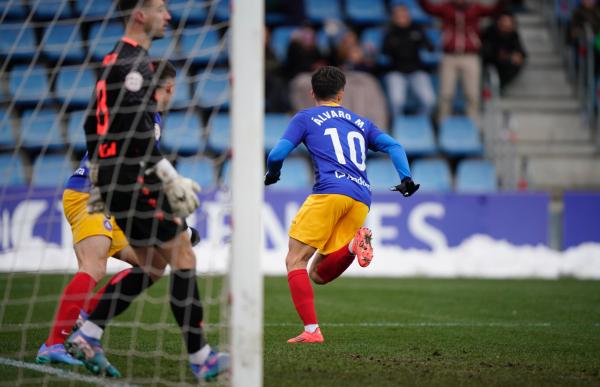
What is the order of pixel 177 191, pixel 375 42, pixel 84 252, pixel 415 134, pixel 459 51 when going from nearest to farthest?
pixel 177 191 < pixel 84 252 < pixel 415 134 < pixel 459 51 < pixel 375 42

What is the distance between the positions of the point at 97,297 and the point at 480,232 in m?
7.99

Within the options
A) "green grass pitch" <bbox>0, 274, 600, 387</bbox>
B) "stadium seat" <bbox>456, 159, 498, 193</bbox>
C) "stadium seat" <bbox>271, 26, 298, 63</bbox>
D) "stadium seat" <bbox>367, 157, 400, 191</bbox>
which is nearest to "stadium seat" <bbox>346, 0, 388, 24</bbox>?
"stadium seat" <bbox>271, 26, 298, 63</bbox>

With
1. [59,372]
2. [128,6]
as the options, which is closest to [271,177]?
[128,6]

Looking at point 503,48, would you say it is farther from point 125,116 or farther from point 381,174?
point 125,116

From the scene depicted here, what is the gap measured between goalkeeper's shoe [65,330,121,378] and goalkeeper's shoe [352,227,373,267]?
2.07m

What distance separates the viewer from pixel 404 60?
15.6m

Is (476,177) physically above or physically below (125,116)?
above

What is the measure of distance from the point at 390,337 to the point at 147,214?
276 cm

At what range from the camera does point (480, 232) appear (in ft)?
42.8

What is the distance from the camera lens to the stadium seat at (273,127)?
1473cm

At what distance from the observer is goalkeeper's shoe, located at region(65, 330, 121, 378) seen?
5270mm

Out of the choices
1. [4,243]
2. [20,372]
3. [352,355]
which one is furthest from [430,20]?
[20,372]

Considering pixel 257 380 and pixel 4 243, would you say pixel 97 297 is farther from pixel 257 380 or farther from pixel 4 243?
pixel 4 243

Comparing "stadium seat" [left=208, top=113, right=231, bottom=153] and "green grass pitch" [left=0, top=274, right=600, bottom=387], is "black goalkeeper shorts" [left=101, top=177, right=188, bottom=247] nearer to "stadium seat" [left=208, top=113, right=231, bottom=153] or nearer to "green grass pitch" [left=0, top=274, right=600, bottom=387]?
"green grass pitch" [left=0, top=274, right=600, bottom=387]
